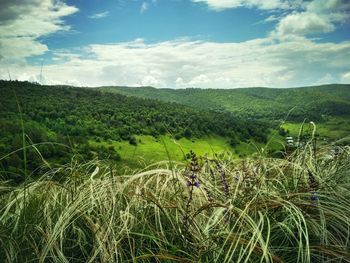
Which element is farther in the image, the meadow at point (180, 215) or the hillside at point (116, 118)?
the hillside at point (116, 118)

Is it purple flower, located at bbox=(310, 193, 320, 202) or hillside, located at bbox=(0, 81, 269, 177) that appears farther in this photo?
hillside, located at bbox=(0, 81, 269, 177)

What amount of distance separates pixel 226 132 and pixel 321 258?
12125 cm

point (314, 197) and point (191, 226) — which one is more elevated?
point (314, 197)

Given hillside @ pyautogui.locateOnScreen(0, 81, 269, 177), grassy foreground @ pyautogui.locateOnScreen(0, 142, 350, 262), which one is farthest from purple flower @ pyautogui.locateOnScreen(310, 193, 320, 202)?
hillside @ pyautogui.locateOnScreen(0, 81, 269, 177)

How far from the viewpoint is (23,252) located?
6.70 feet

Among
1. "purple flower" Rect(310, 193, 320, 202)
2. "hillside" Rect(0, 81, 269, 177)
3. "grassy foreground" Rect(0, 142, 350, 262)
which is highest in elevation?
"purple flower" Rect(310, 193, 320, 202)

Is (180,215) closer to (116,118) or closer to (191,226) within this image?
(191,226)

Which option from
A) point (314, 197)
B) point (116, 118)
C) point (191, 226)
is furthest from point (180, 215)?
point (116, 118)

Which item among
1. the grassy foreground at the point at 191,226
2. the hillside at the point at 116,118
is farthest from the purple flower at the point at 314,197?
the hillside at the point at 116,118

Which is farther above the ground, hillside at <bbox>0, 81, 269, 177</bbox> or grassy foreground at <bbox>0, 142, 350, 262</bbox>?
grassy foreground at <bbox>0, 142, 350, 262</bbox>

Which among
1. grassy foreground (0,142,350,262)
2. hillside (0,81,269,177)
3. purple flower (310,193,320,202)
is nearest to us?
grassy foreground (0,142,350,262)

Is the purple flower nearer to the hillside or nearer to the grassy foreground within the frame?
the grassy foreground

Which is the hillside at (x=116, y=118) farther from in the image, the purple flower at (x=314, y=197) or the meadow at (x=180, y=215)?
the purple flower at (x=314, y=197)

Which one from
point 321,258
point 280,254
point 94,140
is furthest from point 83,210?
point 94,140
